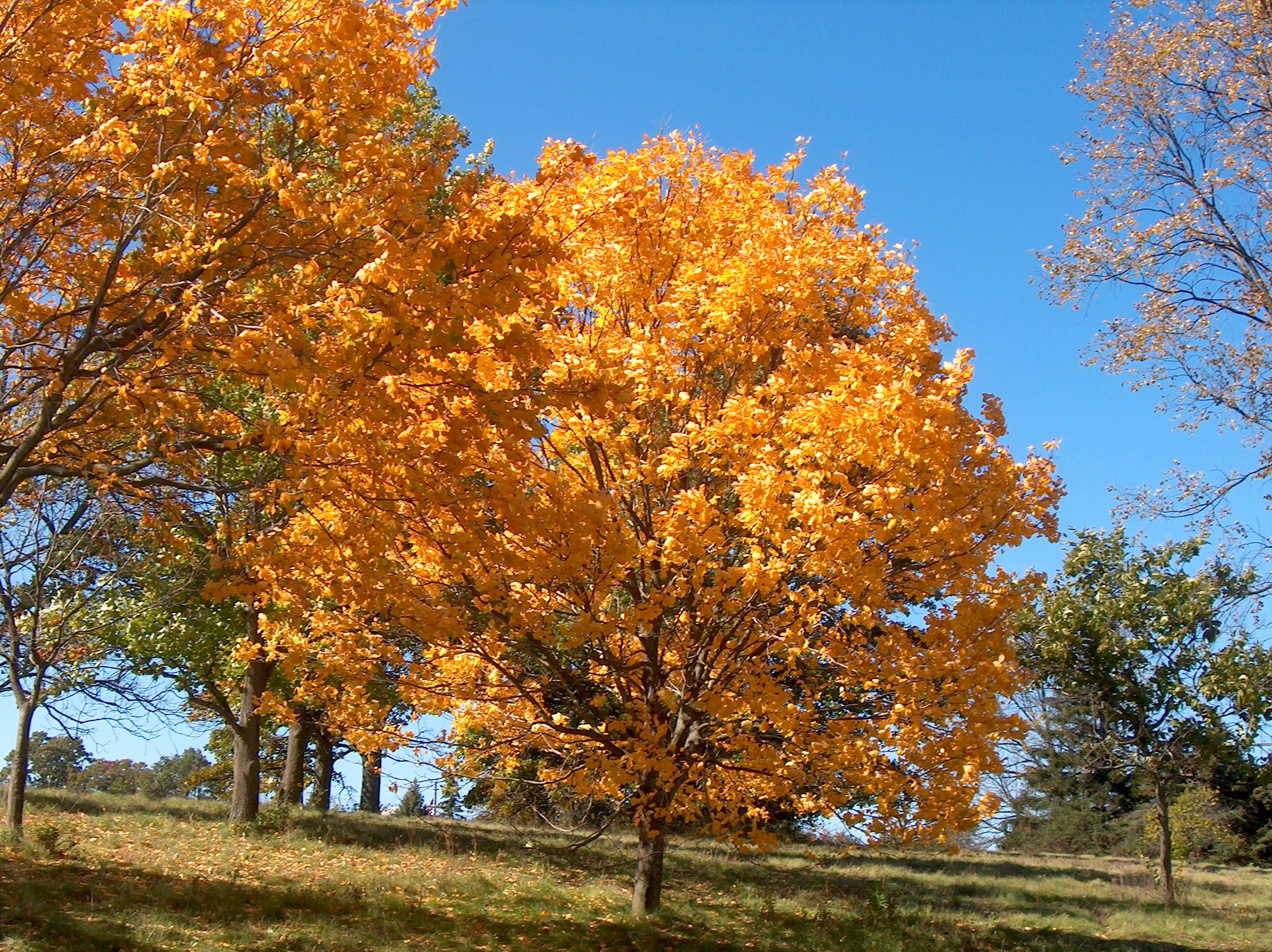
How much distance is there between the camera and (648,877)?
962 centimetres

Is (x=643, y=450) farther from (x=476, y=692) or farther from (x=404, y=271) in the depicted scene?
(x=404, y=271)

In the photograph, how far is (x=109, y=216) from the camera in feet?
22.0

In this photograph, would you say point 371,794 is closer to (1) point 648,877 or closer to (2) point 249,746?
(2) point 249,746

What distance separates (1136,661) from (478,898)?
13.2 meters

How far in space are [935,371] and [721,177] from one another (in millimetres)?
2794

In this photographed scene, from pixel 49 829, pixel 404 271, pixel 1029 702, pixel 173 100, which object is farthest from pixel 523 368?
pixel 1029 702

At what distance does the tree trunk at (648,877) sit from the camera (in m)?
9.49

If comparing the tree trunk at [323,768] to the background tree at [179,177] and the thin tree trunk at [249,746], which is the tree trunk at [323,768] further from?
the background tree at [179,177]

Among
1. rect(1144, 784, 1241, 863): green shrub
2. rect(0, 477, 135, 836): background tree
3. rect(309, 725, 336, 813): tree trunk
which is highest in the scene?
rect(0, 477, 135, 836): background tree

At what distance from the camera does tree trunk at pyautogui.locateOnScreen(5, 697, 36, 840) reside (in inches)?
456

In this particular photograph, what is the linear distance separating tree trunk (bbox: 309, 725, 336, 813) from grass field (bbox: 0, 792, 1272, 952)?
3.29 metres

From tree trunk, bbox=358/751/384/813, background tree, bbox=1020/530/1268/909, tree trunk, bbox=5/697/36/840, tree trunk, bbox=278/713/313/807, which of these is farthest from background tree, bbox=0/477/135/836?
background tree, bbox=1020/530/1268/909

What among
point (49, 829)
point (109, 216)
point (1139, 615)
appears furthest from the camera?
point (1139, 615)

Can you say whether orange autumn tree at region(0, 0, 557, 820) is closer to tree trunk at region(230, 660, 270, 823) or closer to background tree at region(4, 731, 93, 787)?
tree trunk at region(230, 660, 270, 823)
